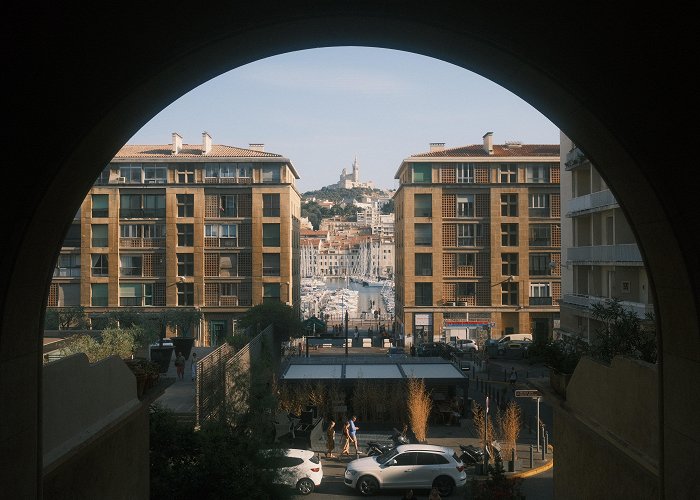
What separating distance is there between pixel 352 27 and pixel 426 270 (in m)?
41.4

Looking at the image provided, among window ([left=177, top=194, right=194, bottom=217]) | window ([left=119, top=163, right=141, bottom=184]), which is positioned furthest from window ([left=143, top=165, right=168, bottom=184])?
window ([left=177, top=194, right=194, bottom=217])

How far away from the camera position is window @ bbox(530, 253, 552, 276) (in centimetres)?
4569

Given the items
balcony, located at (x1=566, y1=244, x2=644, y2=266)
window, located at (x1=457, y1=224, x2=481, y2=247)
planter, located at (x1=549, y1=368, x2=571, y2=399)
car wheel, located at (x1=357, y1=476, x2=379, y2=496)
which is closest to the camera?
planter, located at (x1=549, y1=368, x2=571, y2=399)

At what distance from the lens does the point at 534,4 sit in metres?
4.46

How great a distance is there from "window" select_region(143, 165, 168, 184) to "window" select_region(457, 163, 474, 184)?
18.6m

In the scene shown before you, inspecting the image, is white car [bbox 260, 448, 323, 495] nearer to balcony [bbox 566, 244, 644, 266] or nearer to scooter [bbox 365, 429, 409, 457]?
scooter [bbox 365, 429, 409, 457]

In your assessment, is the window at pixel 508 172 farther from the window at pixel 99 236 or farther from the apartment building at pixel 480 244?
the window at pixel 99 236

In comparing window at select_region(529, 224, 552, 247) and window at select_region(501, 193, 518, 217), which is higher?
window at select_region(501, 193, 518, 217)

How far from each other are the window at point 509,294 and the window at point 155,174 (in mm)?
22517

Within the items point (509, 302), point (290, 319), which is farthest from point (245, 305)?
point (509, 302)

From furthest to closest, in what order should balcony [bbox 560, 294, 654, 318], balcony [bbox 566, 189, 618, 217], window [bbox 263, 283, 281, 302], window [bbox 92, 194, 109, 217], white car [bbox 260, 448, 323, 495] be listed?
window [bbox 263, 283, 281, 302] < window [bbox 92, 194, 109, 217] < balcony [bbox 566, 189, 618, 217] < balcony [bbox 560, 294, 654, 318] < white car [bbox 260, 448, 323, 495]

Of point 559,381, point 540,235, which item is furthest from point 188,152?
point 559,381

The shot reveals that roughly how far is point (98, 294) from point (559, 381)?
3975cm

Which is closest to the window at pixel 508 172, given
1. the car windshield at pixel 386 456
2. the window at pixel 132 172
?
the window at pixel 132 172
